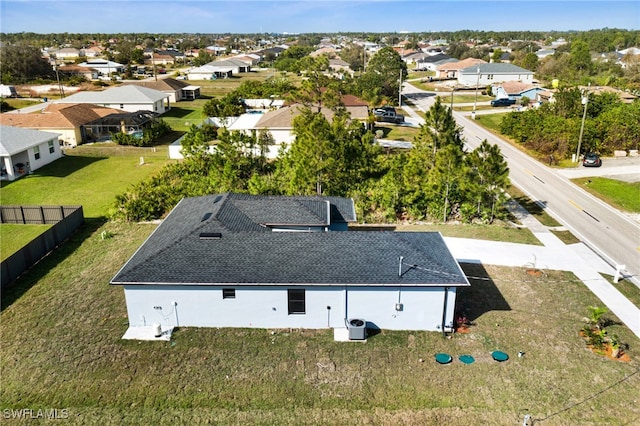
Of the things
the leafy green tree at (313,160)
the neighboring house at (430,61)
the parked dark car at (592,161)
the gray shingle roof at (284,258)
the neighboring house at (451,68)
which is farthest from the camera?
the neighboring house at (430,61)

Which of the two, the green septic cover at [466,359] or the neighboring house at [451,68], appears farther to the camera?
the neighboring house at [451,68]

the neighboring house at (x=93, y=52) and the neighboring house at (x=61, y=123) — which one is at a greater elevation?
the neighboring house at (x=93, y=52)

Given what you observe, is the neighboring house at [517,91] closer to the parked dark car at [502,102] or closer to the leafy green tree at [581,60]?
the parked dark car at [502,102]

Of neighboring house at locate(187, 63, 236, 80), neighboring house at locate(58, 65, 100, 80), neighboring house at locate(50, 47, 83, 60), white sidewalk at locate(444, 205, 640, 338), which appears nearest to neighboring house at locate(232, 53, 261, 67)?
neighboring house at locate(187, 63, 236, 80)

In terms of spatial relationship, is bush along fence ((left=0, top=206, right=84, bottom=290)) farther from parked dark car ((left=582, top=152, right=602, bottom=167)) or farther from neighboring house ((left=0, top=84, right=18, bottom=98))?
neighboring house ((left=0, top=84, right=18, bottom=98))

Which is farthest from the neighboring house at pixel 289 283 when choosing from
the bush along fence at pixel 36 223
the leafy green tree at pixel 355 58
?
the leafy green tree at pixel 355 58

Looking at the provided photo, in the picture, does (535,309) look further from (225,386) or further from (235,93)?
(235,93)

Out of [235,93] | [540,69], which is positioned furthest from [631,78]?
[235,93]
